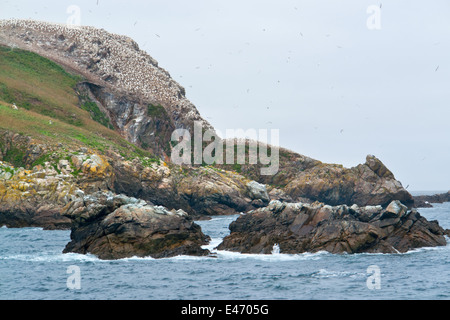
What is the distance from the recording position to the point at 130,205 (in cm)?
4669

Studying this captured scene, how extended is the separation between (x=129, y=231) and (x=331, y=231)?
54.7 ft

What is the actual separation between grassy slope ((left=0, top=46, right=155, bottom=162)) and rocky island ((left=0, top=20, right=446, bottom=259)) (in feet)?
1.28

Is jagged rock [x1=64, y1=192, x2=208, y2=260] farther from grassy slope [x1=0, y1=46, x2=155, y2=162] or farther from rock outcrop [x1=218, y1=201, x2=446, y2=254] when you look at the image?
grassy slope [x1=0, y1=46, x2=155, y2=162]

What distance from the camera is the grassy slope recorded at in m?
93.7

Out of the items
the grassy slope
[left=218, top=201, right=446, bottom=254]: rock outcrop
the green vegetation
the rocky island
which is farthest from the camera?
the green vegetation

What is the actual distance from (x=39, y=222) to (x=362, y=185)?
241ft

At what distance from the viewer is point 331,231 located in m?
45.4

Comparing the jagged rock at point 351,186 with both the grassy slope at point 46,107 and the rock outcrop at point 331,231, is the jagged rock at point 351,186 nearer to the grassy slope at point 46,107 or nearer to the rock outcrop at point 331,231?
the grassy slope at point 46,107

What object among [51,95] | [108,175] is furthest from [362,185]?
[51,95]

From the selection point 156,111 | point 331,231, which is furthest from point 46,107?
point 331,231

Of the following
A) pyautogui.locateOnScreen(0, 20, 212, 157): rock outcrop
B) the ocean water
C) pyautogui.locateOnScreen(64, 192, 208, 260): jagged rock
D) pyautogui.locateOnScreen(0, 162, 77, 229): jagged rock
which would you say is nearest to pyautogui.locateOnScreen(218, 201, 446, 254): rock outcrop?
the ocean water
